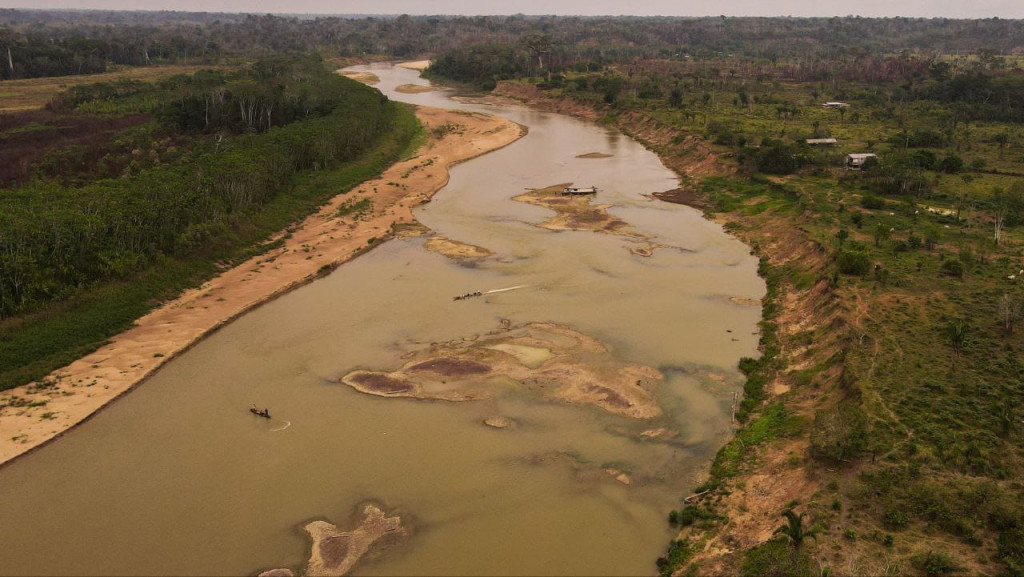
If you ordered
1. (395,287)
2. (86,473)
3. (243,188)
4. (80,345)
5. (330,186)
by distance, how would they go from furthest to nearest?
(330,186) < (243,188) < (395,287) < (80,345) < (86,473)

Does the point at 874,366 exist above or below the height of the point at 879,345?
below

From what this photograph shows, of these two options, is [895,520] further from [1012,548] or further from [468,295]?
[468,295]

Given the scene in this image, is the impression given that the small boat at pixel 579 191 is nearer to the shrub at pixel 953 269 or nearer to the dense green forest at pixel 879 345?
the dense green forest at pixel 879 345

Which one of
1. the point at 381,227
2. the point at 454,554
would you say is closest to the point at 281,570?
the point at 454,554

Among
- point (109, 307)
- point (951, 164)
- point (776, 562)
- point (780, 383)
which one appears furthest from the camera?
point (951, 164)

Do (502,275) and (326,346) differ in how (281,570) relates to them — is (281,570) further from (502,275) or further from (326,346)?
(502,275)

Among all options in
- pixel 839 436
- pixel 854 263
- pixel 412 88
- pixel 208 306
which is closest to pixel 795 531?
pixel 839 436

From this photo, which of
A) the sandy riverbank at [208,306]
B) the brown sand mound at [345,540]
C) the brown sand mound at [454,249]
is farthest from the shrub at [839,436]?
the sandy riverbank at [208,306]
